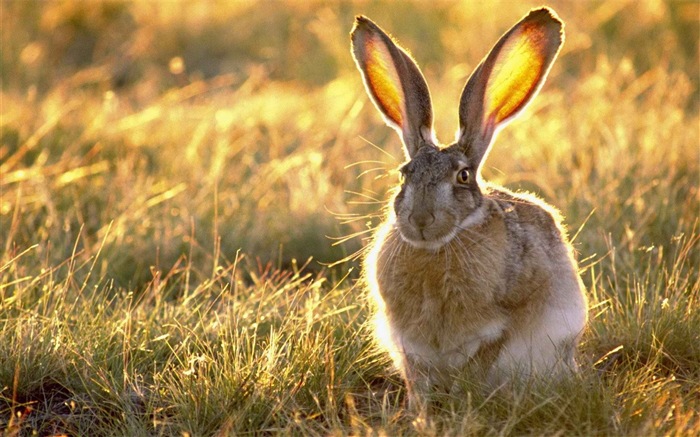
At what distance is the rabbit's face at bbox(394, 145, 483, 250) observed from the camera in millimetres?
3758

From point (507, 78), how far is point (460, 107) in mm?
254

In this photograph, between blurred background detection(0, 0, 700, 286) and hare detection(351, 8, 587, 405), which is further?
blurred background detection(0, 0, 700, 286)

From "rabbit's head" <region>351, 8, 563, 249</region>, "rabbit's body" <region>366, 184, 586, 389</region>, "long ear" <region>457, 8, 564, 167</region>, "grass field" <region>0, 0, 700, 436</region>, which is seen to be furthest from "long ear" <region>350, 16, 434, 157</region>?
"rabbit's body" <region>366, 184, 586, 389</region>

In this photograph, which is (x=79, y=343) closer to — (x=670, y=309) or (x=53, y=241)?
(x=53, y=241)

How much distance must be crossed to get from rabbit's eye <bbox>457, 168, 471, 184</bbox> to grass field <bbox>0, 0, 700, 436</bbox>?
43 cm

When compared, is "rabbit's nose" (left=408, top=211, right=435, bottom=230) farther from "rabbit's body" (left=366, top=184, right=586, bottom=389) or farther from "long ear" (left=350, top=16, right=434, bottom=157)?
"long ear" (left=350, top=16, right=434, bottom=157)

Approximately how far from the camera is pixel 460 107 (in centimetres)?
407

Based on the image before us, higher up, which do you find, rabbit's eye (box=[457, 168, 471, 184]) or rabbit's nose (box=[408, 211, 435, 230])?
rabbit's eye (box=[457, 168, 471, 184])

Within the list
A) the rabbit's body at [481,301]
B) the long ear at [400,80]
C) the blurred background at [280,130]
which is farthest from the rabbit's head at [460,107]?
the blurred background at [280,130]

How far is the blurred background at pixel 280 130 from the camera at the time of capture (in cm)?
568

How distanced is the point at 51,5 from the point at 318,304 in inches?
339

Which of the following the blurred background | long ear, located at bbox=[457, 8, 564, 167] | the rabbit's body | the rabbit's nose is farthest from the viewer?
the blurred background

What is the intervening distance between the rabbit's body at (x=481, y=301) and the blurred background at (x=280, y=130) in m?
0.36

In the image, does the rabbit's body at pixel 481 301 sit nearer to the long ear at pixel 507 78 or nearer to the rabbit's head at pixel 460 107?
the rabbit's head at pixel 460 107
